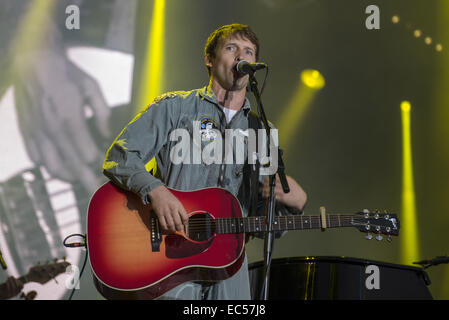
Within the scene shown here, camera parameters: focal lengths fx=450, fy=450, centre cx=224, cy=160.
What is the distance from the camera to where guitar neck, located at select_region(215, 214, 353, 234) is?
245 cm

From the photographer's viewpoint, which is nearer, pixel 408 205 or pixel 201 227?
pixel 201 227

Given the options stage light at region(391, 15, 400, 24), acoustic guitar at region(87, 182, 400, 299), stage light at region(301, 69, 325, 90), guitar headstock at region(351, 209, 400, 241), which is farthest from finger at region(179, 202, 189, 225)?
stage light at region(391, 15, 400, 24)

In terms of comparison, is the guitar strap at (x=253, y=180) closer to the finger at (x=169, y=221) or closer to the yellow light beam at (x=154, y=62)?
the finger at (x=169, y=221)

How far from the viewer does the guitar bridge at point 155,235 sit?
2.34 m

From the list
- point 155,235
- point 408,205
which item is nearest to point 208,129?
point 155,235

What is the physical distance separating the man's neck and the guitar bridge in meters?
0.88

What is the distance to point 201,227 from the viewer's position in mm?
2424

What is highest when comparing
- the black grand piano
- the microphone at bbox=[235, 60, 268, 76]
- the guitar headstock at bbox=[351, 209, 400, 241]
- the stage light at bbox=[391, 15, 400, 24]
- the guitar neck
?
the stage light at bbox=[391, 15, 400, 24]

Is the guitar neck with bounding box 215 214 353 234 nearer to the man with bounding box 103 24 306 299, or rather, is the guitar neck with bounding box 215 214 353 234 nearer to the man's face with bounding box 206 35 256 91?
the man with bounding box 103 24 306 299

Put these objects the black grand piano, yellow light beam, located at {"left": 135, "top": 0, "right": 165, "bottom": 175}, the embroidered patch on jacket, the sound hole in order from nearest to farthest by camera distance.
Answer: the sound hole < the embroidered patch on jacket < the black grand piano < yellow light beam, located at {"left": 135, "top": 0, "right": 165, "bottom": 175}

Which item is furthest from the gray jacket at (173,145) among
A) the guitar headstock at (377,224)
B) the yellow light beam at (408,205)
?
the yellow light beam at (408,205)

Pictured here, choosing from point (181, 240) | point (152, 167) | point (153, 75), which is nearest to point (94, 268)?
point (181, 240)

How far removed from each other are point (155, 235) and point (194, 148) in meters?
0.55

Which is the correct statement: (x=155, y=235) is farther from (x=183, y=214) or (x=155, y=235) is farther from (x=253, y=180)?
(x=253, y=180)
